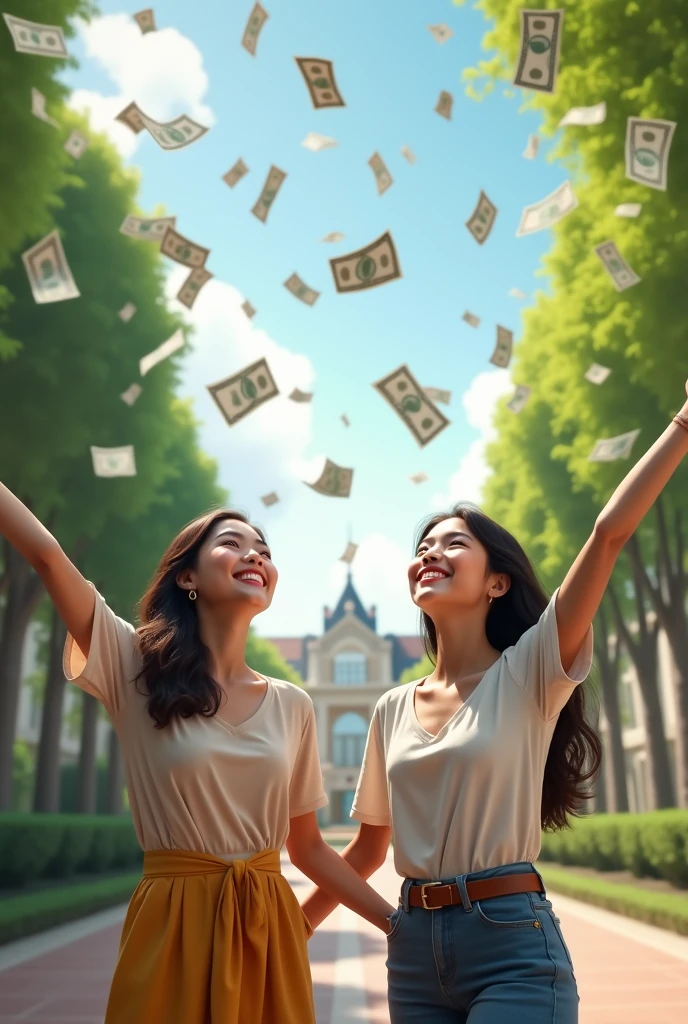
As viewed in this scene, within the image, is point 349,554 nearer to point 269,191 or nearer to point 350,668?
point 269,191

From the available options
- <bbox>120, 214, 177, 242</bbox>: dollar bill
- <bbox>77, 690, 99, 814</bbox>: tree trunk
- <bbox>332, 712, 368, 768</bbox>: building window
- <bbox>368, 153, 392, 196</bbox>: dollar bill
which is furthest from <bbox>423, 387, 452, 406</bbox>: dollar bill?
<bbox>332, 712, 368, 768</bbox>: building window

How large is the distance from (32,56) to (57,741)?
1254 cm

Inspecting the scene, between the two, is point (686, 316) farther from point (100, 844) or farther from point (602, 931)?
point (100, 844)

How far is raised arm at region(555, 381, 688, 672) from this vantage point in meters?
2.49

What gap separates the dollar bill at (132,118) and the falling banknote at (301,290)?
1467mm

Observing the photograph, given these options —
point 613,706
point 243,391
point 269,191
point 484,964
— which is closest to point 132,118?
point 269,191

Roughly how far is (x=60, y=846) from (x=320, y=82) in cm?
1229

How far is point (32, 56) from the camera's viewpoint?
9.37 metres

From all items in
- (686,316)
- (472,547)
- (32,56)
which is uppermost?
(32,56)

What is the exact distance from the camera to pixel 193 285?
7.21 metres

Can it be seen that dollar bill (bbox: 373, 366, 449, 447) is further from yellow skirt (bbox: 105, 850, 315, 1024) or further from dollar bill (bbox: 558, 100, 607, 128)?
yellow skirt (bbox: 105, 850, 315, 1024)

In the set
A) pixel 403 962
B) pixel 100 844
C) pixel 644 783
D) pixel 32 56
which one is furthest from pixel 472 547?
pixel 644 783

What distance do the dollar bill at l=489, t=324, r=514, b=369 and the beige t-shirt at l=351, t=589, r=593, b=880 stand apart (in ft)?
17.1

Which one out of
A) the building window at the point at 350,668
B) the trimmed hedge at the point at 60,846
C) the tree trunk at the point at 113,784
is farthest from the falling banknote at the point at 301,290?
the building window at the point at 350,668
